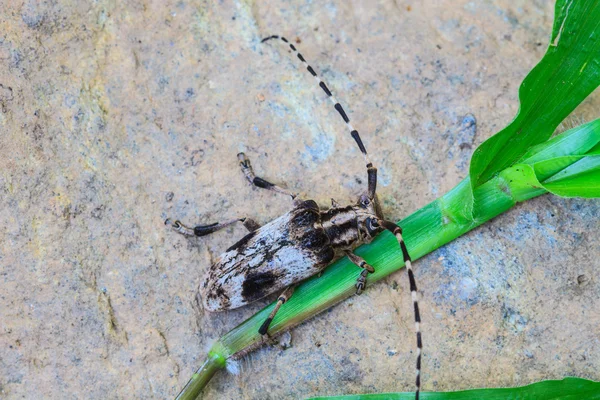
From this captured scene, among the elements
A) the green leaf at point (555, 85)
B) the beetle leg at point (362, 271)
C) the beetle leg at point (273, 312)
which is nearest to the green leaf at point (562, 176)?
the green leaf at point (555, 85)

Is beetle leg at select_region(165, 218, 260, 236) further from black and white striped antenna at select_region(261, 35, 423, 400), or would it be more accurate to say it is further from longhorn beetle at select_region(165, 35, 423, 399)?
black and white striped antenna at select_region(261, 35, 423, 400)

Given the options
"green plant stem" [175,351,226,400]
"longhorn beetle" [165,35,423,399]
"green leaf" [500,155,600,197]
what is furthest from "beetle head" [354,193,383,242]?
"green plant stem" [175,351,226,400]

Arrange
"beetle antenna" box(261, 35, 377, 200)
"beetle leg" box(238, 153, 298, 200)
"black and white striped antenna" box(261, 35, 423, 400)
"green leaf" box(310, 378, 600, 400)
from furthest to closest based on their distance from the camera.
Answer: "beetle leg" box(238, 153, 298, 200), "beetle antenna" box(261, 35, 377, 200), "black and white striped antenna" box(261, 35, 423, 400), "green leaf" box(310, 378, 600, 400)

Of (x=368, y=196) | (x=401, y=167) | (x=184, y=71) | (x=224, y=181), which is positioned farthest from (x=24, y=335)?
(x=401, y=167)

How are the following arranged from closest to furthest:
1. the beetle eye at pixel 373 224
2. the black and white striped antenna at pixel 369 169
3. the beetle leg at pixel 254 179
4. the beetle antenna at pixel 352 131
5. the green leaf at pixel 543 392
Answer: the green leaf at pixel 543 392 → the black and white striped antenna at pixel 369 169 → the beetle eye at pixel 373 224 → the beetle antenna at pixel 352 131 → the beetle leg at pixel 254 179

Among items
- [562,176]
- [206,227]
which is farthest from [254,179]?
[562,176]

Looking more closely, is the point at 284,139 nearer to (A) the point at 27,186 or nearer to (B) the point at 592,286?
(A) the point at 27,186

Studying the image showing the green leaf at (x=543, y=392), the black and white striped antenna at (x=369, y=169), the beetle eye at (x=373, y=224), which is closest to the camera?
the green leaf at (x=543, y=392)

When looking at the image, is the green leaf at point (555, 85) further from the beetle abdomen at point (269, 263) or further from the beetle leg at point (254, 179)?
the beetle leg at point (254, 179)
